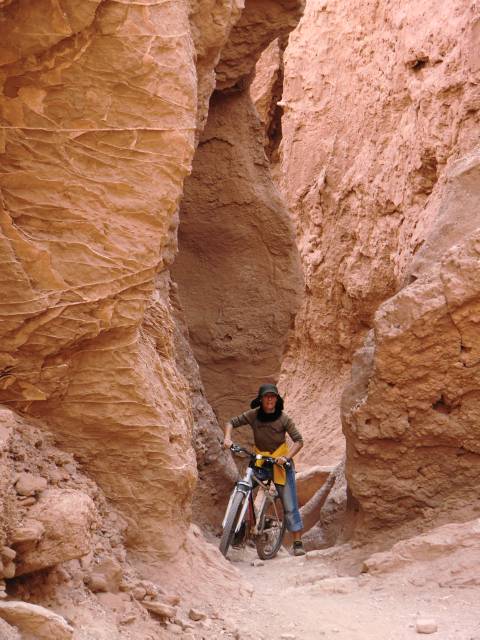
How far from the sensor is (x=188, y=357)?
27.3 ft

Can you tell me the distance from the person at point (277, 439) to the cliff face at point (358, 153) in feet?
11.3

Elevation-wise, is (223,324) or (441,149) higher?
(441,149)

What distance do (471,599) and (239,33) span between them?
6621 millimetres

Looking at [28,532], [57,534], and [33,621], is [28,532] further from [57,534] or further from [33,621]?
[33,621]

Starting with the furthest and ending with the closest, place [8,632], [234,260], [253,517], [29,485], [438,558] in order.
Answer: [234,260] < [253,517] < [438,558] < [29,485] < [8,632]

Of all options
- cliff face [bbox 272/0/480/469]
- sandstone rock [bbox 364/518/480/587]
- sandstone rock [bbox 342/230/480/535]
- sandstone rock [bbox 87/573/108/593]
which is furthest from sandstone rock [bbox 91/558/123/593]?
cliff face [bbox 272/0/480/469]

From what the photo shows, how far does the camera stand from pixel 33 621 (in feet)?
9.29

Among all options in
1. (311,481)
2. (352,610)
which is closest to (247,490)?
(352,610)

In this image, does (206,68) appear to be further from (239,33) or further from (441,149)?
(441,149)

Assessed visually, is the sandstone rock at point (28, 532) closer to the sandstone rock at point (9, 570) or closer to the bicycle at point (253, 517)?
the sandstone rock at point (9, 570)

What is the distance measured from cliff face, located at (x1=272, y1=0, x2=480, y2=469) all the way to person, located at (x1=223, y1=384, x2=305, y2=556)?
11.3 ft

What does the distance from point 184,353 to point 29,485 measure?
16.1ft

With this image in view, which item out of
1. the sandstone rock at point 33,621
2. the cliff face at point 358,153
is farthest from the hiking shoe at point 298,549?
the sandstone rock at point 33,621

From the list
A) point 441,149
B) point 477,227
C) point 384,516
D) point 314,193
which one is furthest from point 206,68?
point 314,193
